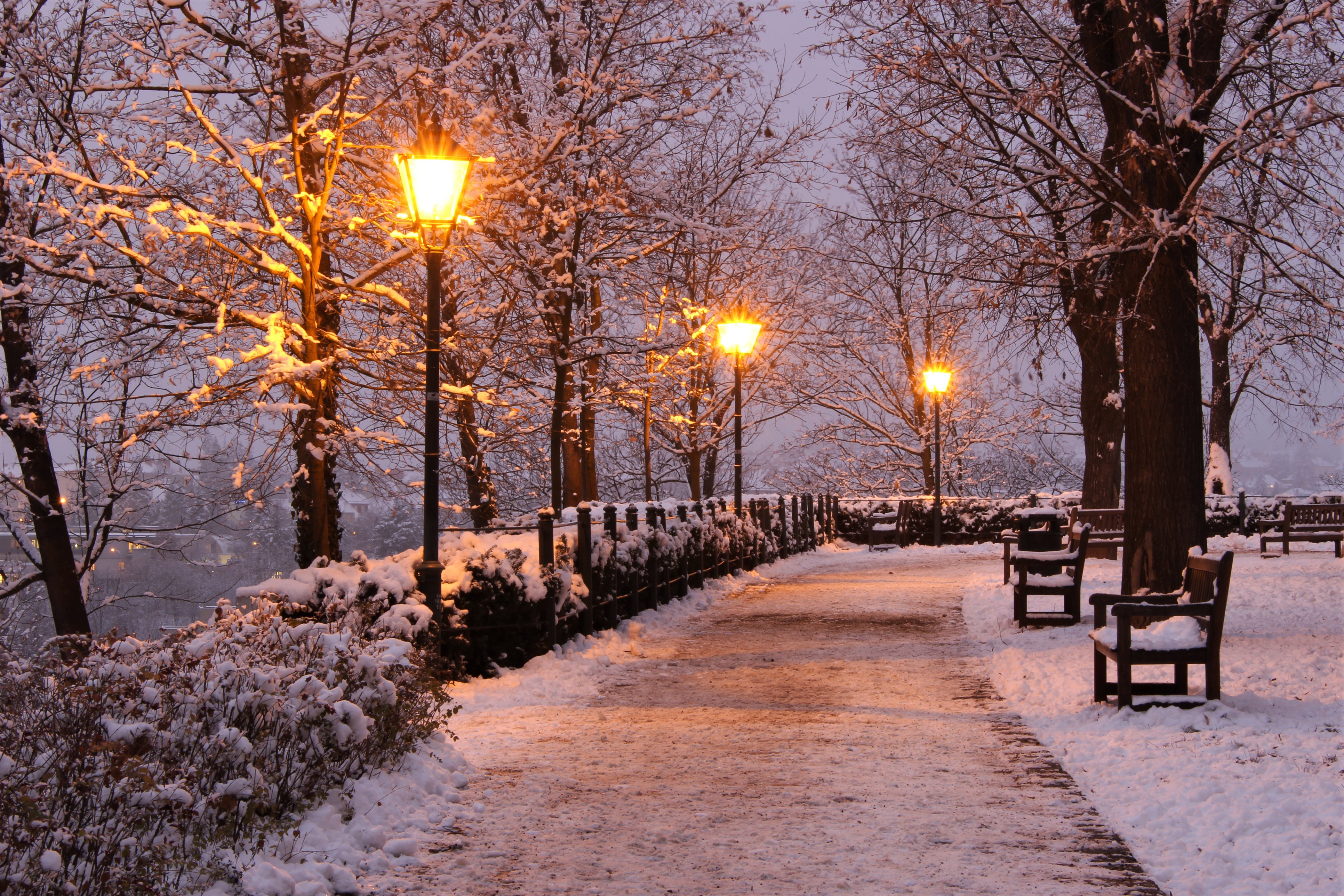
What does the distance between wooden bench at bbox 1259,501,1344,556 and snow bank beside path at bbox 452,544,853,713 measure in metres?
12.3

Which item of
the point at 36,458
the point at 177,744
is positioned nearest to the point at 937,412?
the point at 36,458

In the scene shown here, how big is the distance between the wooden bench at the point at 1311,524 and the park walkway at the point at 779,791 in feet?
44.9

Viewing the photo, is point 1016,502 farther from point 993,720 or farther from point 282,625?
point 282,625

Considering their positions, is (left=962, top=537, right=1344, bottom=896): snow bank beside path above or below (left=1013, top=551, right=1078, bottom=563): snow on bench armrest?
below

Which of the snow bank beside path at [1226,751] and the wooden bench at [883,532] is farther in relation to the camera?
the wooden bench at [883,532]

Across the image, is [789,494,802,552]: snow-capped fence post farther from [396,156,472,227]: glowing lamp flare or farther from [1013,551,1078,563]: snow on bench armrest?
[396,156,472,227]: glowing lamp flare

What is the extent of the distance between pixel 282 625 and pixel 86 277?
6194 mm

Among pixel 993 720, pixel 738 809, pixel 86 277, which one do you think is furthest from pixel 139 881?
pixel 86 277

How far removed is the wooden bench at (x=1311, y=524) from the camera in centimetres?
2103

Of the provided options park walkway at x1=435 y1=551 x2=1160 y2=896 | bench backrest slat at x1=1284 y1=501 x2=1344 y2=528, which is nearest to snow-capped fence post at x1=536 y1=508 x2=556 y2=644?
park walkway at x1=435 y1=551 x2=1160 y2=896

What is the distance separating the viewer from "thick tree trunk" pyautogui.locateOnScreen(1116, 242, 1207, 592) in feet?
35.5

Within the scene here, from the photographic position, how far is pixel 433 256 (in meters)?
9.11

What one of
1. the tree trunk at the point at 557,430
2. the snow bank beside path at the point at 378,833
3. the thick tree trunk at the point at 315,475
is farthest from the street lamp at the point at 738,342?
the snow bank beside path at the point at 378,833

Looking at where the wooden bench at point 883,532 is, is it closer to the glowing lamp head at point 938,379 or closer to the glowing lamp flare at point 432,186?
the glowing lamp head at point 938,379
